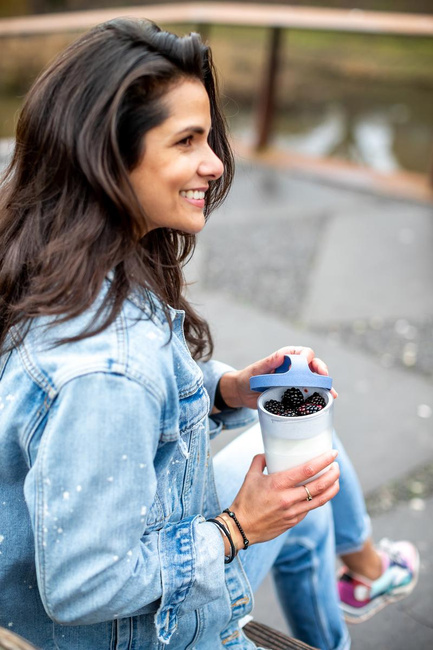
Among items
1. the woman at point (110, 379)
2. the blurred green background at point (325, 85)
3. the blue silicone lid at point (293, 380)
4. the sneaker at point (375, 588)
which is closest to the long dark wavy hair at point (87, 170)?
the woman at point (110, 379)

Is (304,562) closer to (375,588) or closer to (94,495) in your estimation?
(375,588)

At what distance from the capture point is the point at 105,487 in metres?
1.13

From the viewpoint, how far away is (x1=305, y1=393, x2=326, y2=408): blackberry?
1.48 meters

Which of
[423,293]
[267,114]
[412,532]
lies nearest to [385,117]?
[267,114]

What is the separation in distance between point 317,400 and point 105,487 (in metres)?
0.52

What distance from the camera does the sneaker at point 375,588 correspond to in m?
2.29

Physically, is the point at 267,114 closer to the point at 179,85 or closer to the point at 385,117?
the point at 385,117

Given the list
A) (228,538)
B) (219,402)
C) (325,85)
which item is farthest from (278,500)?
(325,85)

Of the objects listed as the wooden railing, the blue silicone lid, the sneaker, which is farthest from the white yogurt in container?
the wooden railing

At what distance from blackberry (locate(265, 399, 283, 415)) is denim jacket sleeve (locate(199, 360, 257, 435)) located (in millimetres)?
334

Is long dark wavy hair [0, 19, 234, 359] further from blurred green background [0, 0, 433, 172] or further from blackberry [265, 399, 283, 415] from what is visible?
blurred green background [0, 0, 433, 172]

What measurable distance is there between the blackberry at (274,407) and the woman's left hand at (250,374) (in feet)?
0.54

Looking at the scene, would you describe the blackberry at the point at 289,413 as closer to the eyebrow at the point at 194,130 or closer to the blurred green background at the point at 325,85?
the eyebrow at the point at 194,130

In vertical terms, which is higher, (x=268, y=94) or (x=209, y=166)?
(x=209, y=166)
